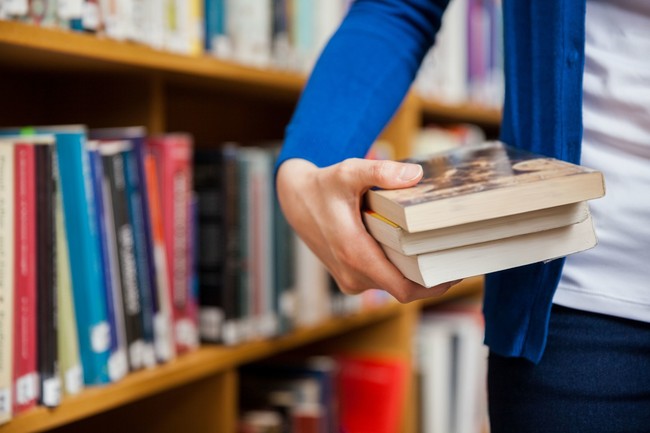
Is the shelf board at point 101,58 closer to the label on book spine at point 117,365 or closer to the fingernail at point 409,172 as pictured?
the label on book spine at point 117,365

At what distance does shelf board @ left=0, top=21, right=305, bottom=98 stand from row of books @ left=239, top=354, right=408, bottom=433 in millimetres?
577

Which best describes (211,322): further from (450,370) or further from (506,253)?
(450,370)

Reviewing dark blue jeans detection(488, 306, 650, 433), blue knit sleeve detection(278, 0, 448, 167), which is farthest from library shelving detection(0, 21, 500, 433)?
dark blue jeans detection(488, 306, 650, 433)

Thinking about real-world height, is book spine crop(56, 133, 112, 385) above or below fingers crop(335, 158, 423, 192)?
below

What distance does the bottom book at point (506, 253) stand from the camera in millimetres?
575

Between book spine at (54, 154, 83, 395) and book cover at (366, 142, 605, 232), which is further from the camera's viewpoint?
book spine at (54, 154, 83, 395)

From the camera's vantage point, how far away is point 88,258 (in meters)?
0.94

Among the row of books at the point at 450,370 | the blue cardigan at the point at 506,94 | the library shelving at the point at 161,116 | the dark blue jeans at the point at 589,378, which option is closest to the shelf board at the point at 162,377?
the library shelving at the point at 161,116

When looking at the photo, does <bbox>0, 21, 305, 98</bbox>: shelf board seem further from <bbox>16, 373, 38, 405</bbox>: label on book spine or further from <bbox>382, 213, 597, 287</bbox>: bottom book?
<bbox>382, 213, 597, 287</bbox>: bottom book

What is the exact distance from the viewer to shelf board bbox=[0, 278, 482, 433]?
0.89m

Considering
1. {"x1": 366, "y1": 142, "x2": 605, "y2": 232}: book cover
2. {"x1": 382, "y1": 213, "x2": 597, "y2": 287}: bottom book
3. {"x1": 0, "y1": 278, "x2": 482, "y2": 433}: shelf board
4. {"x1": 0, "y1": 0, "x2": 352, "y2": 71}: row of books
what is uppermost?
{"x1": 0, "y1": 0, "x2": 352, "y2": 71}: row of books

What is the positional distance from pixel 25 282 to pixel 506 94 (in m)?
0.58

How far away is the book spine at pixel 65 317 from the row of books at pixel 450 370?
108cm

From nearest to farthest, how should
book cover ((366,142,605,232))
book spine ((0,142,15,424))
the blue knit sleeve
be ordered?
book cover ((366,142,605,232)) < the blue knit sleeve < book spine ((0,142,15,424))
